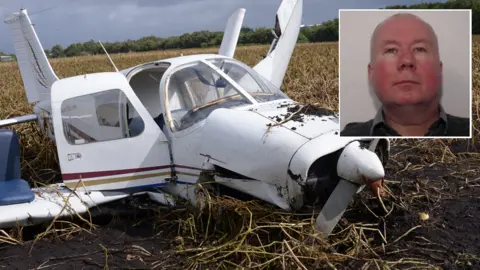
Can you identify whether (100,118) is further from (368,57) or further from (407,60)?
(407,60)

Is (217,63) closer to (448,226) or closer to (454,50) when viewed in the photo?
(448,226)

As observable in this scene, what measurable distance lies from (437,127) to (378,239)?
6.62 ft

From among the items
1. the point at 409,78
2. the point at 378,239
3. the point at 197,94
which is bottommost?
the point at 378,239

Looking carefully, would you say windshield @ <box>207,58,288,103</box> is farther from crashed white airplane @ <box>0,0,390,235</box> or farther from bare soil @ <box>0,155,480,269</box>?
bare soil @ <box>0,155,480,269</box>

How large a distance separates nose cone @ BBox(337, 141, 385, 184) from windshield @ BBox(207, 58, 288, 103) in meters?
1.51

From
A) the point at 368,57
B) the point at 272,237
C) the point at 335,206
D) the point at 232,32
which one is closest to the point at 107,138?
the point at 272,237

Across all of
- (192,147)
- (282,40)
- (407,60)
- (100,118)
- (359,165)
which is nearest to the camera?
(407,60)

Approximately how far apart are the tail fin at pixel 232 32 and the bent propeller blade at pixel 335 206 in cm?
512

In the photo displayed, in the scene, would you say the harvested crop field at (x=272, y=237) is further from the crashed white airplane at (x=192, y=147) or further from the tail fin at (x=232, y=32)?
the tail fin at (x=232, y=32)

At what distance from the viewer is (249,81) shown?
5.65 m

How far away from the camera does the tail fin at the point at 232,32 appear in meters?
8.98

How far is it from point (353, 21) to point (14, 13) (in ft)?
24.8

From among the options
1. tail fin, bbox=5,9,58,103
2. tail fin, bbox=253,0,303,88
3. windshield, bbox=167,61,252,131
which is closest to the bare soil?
windshield, bbox=167,61,252,131

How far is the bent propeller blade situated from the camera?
4.11 metres
